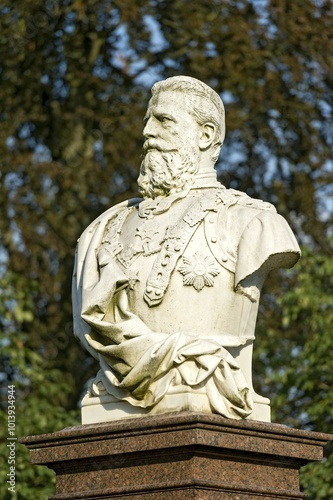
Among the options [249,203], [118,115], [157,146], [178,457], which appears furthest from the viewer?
[118,115]

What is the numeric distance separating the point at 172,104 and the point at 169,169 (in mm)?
376

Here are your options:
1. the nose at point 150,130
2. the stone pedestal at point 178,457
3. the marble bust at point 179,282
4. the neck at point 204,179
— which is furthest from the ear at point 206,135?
the stone pedestal at point 178,457

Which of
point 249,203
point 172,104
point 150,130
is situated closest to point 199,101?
point 172,104

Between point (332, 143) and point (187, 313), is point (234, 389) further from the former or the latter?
point (332, 143)

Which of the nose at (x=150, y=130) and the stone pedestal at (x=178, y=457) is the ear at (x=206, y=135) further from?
the stone pedestal at (x=178, y=457)

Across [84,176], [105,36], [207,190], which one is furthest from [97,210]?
[207,190]

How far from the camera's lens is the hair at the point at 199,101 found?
9.20m

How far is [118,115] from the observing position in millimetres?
19812

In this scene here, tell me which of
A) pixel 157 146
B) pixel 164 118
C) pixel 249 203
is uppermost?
pixel 164 118

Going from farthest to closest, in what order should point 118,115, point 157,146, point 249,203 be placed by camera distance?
1. point 118,115
2. point 157,146
3. point 249,203

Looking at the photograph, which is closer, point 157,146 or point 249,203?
point 249,203

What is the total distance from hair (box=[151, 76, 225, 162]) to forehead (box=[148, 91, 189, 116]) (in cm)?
2

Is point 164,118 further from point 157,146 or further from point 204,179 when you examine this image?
point 204,179

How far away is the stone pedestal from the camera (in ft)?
27.2
